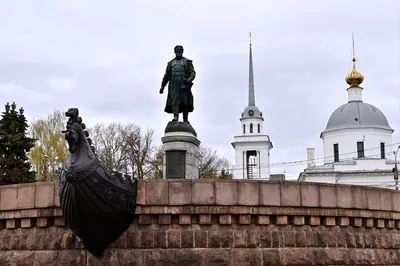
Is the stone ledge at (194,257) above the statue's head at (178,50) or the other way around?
the other way around

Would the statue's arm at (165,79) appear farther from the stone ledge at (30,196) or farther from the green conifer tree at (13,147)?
the green conifer tree at (13,147)

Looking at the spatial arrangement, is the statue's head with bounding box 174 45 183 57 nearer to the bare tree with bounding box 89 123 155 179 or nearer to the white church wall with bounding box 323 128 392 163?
the bare tree with bounding box 89 123 155 179

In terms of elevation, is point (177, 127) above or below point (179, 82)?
below

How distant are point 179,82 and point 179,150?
5.78 feet

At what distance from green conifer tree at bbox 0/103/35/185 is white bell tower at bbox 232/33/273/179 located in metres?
37.1

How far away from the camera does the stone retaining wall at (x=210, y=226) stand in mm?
9711

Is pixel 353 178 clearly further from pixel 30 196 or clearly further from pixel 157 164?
pixel 30 196

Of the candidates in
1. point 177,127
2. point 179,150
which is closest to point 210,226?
point 179,150

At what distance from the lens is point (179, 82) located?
607 inches

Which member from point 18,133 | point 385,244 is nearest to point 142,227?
point 385,244

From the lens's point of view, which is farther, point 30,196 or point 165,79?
point 165,79

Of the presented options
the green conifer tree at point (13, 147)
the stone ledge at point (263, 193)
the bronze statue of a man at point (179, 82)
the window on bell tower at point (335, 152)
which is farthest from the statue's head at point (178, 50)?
the window on bell tower at point (335, 152)

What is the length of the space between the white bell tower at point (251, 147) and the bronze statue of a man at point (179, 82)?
58473 mm

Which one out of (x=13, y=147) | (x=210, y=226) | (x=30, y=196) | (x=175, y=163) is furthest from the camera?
(x=13, y=147)
